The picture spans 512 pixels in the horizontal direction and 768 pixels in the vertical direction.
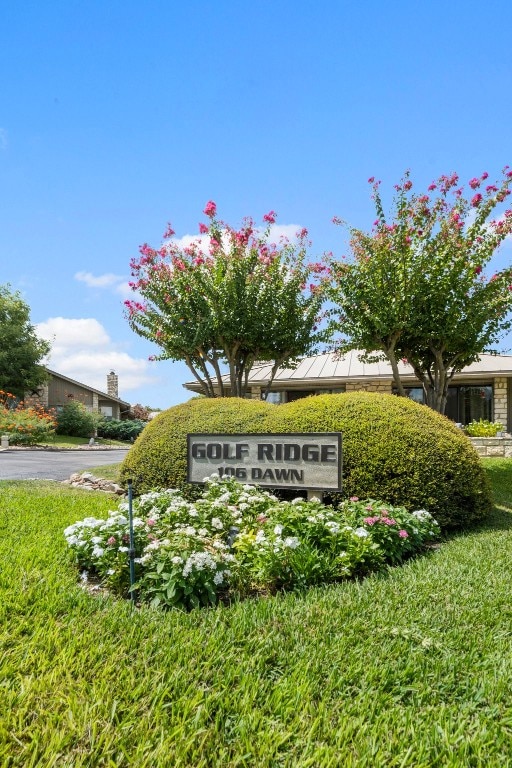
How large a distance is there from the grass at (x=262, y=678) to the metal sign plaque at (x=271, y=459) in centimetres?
227

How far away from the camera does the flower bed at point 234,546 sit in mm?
3535

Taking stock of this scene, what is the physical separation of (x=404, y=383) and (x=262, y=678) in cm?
1720

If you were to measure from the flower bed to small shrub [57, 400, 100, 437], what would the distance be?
28271 millimetres

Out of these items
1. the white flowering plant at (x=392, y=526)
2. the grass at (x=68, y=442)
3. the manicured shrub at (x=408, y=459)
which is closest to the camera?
the white flowering plant at (x=392, y=526)

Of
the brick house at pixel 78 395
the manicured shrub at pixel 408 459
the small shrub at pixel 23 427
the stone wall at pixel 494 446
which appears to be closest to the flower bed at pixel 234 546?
the manicured shrub at pixel 408 459

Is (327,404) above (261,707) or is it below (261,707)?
above

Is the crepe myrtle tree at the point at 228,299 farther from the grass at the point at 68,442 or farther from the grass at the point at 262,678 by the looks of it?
the grass at the point at 68,442

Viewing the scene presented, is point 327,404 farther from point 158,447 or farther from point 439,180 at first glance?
point 439,180

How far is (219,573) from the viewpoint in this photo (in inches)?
141

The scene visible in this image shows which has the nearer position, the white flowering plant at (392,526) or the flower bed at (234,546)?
the flower bed at (234,546)

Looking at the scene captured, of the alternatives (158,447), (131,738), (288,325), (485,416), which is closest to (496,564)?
(131,738)

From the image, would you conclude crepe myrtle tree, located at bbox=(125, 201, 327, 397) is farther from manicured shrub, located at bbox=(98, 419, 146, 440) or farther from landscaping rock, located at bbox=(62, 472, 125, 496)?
manicured shrub, located at bbox=(98, 419, 146, 440)

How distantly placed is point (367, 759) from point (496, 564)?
2.99 m

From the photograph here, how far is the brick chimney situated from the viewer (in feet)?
142
